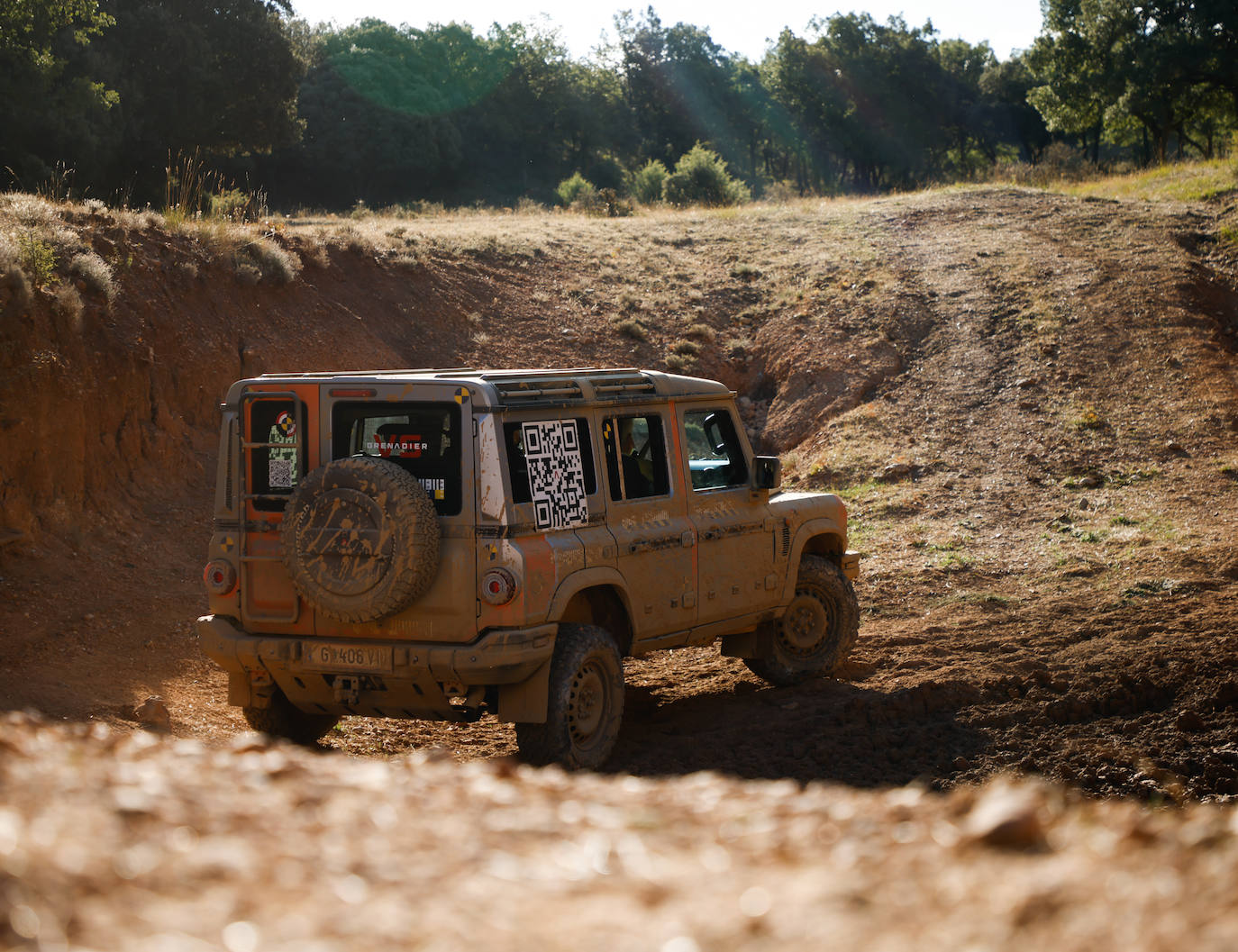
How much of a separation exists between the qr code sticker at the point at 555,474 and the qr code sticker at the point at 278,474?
4.55ft

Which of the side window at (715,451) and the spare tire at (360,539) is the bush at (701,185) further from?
the spare tire at (360,539)

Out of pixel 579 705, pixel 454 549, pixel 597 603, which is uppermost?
pixel 454 549

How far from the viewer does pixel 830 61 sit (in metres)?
57.7

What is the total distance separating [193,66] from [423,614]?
83.3 feet

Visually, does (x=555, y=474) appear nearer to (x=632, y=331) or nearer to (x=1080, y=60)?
(x=632, y=331)

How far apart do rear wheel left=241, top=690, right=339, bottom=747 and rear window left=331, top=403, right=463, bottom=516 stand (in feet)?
5.42

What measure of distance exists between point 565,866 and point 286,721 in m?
4.50

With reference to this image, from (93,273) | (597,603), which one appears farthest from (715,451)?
(93,273)

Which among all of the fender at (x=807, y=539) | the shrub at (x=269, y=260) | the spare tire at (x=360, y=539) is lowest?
the fender at (x=807, y=539)

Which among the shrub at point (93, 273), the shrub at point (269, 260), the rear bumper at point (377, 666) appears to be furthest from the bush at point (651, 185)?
the rear bumper at point (377, 666)

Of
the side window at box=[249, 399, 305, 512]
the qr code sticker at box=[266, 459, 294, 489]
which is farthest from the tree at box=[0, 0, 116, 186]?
the qr code sticker at box=[266, 459, 294, 489]

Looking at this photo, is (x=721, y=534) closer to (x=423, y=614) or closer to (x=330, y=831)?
(x=423, y=614)

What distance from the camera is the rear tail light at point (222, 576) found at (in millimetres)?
6598

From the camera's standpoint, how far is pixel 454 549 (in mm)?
6164
